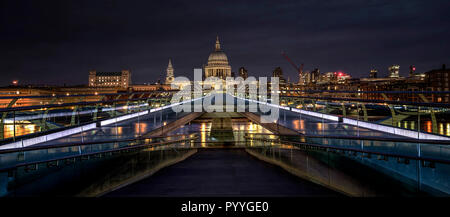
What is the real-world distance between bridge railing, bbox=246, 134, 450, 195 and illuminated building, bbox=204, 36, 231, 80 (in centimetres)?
16297

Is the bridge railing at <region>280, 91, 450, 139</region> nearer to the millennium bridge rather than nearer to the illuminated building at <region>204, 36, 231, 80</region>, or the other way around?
the millennium bridge

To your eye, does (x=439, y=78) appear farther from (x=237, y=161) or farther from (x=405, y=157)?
(x=405, y=157)

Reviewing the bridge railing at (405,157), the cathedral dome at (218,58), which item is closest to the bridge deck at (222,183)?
the bridge railing at (405,157)

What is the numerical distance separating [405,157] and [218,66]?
168 m

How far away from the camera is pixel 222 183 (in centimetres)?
577

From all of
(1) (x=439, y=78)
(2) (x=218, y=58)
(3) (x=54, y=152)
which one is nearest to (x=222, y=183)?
(3) (x=54, y=152)

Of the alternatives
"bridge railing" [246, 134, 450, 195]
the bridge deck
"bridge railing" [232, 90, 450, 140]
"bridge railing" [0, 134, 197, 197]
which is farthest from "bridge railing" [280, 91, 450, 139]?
"bridge railing" [0, 134, 197, 197]

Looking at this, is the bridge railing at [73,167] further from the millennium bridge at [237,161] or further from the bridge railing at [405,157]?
the bridge railing at [405,157]

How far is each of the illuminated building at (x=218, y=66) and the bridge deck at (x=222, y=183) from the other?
530ft

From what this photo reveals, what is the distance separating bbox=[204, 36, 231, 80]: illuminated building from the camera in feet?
560

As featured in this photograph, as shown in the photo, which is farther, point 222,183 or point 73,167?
point 222,183

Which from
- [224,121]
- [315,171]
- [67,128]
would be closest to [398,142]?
[315,171]

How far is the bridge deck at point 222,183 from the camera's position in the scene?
5.21 meters
